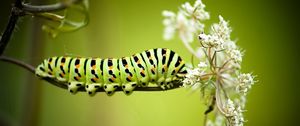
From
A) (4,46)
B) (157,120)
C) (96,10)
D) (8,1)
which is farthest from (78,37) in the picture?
(4,46)

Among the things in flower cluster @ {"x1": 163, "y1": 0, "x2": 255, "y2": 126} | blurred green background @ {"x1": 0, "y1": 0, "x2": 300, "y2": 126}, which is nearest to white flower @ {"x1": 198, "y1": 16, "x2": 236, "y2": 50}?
flower cluster @ {"x1": 163, "y1": 0, "x2": 255, "y2": 126}

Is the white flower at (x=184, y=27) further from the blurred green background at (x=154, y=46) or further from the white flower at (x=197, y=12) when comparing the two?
the blurred green background at (x=154, y=46)

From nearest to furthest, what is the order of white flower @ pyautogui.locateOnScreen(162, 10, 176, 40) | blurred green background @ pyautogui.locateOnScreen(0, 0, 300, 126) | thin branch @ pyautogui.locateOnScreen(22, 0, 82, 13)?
thin branch @ pyautogui.locateOnScreen(22, 0, 82, 13)
white flower @ pyautogui.locateOnScreen(162, 10, 176, 40)
blurred green background @ pyautogui.locateOnScreen(0, 0, 300, 126)

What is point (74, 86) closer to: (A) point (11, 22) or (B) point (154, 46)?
(A) point (11, 22)

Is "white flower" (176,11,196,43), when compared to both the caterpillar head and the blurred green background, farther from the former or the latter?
Result: the blurred green background

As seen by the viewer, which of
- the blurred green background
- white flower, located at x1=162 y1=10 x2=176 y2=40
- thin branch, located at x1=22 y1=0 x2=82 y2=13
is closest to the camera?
thin branch, located at x1=22 y1=0 x2=82 y2=13

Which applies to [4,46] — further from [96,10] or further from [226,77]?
[96,10]

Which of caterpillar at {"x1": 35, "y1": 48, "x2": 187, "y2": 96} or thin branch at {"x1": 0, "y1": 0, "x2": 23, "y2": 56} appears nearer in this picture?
thin branch at {"x1": 0, "y1": 0, "x2": 23, "y2": 56}
